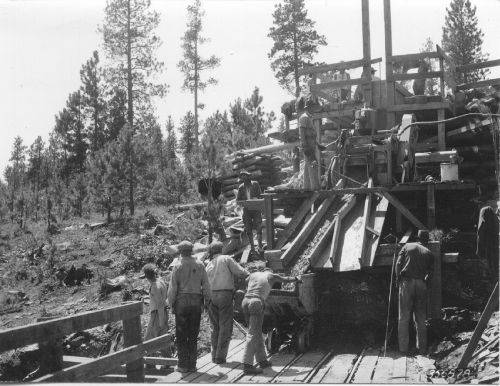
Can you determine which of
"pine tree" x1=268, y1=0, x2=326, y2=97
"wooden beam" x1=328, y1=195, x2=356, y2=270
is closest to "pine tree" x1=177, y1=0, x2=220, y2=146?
"pine tree" x1=268, y1=0, x2=326, y2=97

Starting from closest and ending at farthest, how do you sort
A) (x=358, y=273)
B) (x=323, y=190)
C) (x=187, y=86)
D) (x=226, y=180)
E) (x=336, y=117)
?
1. (x=358, y=273)
2. (x=323, y=190)
3. (x=336, y=117)
4. (x=226, y=180)
5. (x=187, y=86)

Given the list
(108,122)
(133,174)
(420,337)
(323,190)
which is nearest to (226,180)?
(133,174)

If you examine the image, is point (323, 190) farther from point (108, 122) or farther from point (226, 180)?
point (108, 122)

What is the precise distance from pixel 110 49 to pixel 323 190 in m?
24.1

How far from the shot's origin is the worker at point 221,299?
836 centimetres

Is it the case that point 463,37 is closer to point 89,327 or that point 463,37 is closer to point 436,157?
point 436,157

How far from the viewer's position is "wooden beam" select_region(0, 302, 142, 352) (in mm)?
4887

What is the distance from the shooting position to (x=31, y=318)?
→ 16.4m

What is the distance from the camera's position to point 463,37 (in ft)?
123

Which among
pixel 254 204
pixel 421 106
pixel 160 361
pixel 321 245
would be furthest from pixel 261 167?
pixel 160 361

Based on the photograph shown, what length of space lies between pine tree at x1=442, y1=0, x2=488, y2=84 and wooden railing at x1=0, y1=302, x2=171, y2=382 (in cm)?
3481

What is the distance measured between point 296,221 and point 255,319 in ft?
13.1

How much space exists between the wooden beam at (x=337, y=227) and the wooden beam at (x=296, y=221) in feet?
2.43

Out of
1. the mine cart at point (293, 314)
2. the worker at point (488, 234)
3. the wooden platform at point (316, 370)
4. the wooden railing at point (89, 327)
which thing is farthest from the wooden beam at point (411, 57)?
the wooden railing at point (89, 327)
